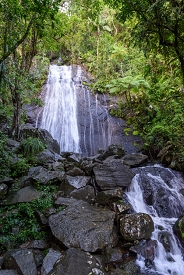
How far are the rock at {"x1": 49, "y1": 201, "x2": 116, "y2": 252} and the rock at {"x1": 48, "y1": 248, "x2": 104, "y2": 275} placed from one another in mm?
706

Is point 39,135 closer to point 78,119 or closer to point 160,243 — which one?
point 78,119

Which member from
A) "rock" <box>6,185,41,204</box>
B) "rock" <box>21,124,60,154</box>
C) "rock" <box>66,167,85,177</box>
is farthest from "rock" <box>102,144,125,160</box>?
"rock" <box>6,185,41,204</box>

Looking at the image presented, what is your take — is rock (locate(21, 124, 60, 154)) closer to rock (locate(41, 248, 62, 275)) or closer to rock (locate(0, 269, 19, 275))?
rock (locate(41, 248, 62, 275))

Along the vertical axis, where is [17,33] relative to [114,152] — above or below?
above

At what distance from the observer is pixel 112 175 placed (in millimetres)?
6156

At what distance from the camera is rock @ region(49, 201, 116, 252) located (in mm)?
3865

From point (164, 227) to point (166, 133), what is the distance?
15.4ft

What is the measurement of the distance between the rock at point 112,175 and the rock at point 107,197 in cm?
39

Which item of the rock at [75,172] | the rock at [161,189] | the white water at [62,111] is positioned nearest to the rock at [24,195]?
the rock at [75,172]

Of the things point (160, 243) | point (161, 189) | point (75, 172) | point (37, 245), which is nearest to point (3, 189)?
point (37, 245)

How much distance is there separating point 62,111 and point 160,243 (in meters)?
9.84

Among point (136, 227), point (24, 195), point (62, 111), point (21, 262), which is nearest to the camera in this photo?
point (21, 262)

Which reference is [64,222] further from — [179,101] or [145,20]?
[179,101]

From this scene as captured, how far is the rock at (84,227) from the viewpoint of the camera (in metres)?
3.87
